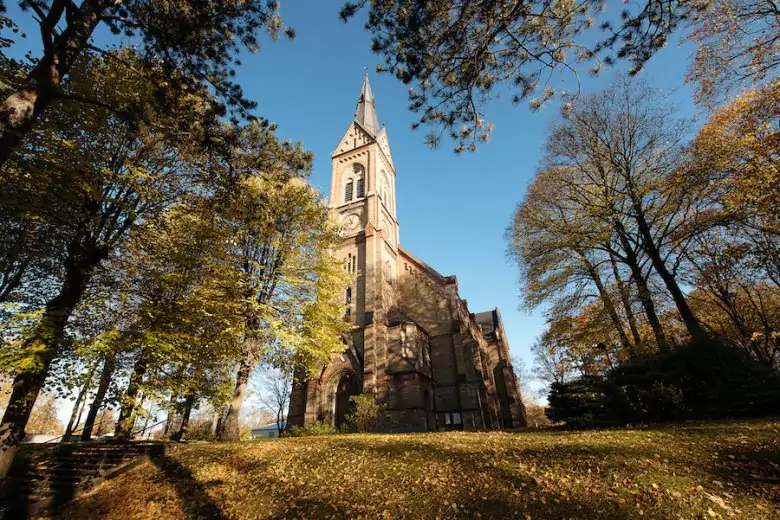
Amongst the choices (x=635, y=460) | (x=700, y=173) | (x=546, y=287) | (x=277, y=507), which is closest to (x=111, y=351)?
(x=277, y=507)

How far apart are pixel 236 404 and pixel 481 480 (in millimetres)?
11360

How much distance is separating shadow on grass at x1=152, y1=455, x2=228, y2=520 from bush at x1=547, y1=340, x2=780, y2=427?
10496mm

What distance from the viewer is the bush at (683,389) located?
905cm

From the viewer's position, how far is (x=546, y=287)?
59.2 ft

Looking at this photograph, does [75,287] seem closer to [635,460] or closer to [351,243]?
[635,460]

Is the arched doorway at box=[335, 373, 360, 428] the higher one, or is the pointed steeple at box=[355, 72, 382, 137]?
the pointed steeple at box=[355, 72, 382, 137]

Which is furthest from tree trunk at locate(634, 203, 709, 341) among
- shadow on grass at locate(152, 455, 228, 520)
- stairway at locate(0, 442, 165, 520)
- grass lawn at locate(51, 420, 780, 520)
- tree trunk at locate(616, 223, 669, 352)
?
stairway at locate(0, 442, 165, 520)

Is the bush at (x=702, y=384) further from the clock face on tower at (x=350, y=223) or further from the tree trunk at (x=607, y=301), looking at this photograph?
the clock face on tower at (x=350, y=223)

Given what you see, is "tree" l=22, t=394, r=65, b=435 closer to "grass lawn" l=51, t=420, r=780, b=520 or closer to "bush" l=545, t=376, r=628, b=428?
"grass lawn" l=51, t=420, r=780, b=520

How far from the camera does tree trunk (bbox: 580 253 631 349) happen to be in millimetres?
15969

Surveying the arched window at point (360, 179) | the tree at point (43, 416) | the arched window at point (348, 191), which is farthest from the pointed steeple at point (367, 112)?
the tree at point (43, 416)

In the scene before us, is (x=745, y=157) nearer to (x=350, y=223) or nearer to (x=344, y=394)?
(x=344, y=394)

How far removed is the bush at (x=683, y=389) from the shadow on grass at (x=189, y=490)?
10496 mm

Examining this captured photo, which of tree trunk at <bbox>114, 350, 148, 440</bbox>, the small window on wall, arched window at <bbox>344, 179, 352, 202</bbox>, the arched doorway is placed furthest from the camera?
arched window at <bbox>344, 179, 352, 202</bbox>
